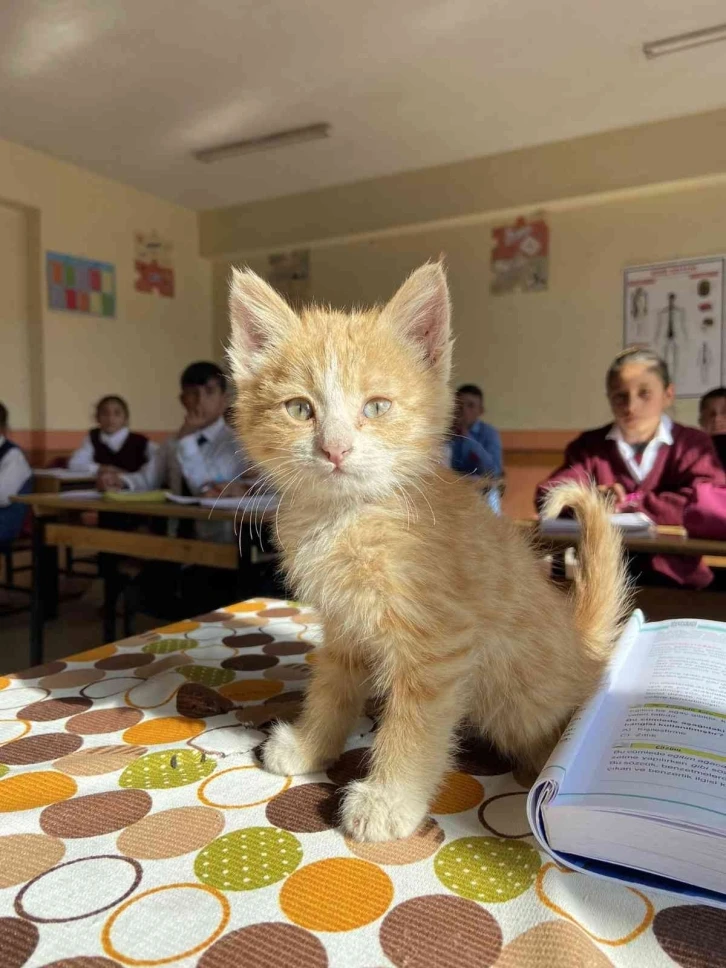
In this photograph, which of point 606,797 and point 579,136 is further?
point 579,136

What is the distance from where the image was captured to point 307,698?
66 centimetres

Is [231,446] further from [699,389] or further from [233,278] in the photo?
[699,389]

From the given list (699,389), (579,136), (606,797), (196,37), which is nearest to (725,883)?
(606,797)

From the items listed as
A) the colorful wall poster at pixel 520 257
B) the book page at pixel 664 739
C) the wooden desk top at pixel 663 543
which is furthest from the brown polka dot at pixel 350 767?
the colorful wall poster at pixel 520 257

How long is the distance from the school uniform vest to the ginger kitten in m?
3.03

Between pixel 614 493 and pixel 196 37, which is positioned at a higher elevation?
pixel 196 37

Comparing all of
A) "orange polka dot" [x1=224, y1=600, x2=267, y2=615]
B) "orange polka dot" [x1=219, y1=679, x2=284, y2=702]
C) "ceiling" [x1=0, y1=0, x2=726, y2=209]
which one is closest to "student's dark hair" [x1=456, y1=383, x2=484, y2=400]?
"ceiling" [x1=0, y1=0, x2=726, y2=209]

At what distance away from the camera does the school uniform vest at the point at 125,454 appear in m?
3.53

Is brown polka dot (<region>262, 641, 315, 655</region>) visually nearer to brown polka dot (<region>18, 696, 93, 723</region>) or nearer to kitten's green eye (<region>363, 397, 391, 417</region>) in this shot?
brown polka dot (<region>18, 696, 93, 723</region>)

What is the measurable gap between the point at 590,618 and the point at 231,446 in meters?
2.10

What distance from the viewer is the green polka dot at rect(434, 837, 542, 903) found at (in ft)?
1.41

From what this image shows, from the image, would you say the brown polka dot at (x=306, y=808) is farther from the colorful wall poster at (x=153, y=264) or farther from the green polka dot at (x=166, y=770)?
the colorful wall poster at (x=153, y=264)

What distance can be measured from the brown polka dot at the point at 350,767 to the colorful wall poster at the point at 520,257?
154 inches

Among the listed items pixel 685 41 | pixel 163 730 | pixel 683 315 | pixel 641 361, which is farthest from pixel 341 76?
pixel 163 730
